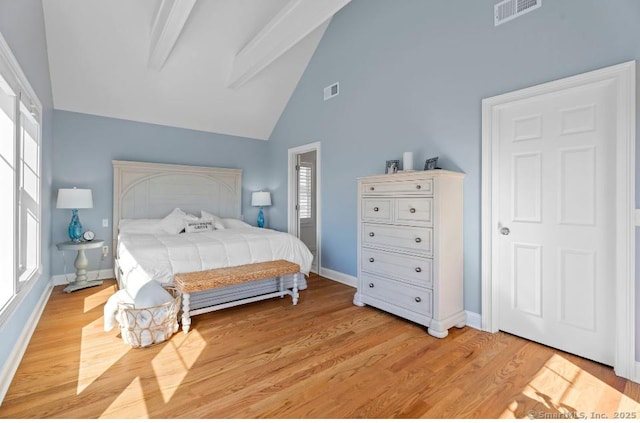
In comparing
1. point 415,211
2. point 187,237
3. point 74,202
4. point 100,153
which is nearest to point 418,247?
point 415,211

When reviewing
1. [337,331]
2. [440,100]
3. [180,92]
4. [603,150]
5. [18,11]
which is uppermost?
[180,92]

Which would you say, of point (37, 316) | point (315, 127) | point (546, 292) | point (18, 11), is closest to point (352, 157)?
point (315, 127)

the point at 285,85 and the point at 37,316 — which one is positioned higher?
the point at 285,85

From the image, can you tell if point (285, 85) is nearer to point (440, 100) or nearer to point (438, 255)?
point (440, 100)

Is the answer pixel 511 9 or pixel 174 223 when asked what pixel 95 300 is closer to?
pixel 174 223

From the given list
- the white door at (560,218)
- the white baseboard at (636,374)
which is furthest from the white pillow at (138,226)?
the white baseboard at (636,374)

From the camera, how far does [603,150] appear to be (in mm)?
2154

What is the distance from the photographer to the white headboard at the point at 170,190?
15.1 feet

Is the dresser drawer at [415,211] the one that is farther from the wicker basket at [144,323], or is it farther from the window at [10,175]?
the window at [10,175]

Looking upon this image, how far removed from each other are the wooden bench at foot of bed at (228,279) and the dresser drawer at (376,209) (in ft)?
3.19

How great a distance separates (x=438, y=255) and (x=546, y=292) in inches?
33.2

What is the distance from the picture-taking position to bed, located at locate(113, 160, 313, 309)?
304cm

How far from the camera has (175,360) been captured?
7.32ft

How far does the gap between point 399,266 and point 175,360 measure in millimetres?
2022
